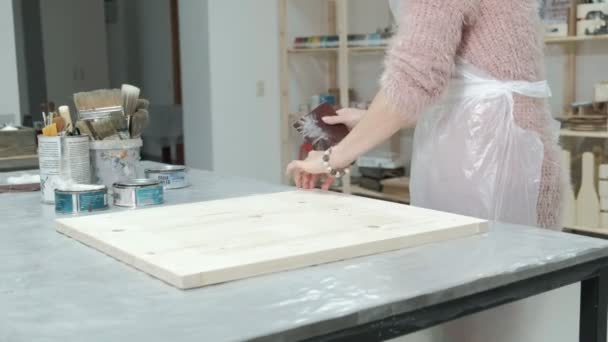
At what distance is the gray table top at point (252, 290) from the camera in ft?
2.58

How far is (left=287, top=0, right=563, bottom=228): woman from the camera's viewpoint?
1418 millimetres

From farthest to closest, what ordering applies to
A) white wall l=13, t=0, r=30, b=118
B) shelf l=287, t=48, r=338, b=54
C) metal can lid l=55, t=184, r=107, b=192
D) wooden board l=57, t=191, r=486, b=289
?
white wall l=13, t=0, r=30, b=118, shelf l=287, t=48, r=338, b=54, metal can lid l=55, t=184, r=107, b=192, wooden board l=57, t=191, r=486, b=289

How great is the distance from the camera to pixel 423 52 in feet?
4.56

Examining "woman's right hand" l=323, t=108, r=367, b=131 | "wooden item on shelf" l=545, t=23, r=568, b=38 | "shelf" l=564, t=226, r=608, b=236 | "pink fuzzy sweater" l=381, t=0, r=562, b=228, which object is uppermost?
"wooden item on shelf" l=545, t=23, r=568, b=38

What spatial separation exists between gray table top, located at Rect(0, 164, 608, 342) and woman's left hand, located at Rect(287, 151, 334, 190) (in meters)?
0.46

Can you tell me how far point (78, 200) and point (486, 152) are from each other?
2.84 feet

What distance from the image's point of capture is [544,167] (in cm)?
157

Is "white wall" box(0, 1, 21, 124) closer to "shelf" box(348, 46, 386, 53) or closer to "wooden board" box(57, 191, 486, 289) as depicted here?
"shelf" box(348, 46, 386, 53)

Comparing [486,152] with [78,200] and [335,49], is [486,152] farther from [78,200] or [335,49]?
[335,49]

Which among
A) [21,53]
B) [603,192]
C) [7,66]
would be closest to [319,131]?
[603,192]

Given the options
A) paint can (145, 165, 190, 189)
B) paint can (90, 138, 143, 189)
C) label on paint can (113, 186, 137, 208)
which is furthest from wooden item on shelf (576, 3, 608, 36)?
label on paint can (113, 186, 137, 208)

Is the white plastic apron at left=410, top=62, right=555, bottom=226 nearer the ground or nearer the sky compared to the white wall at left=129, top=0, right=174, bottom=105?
nearer the ground

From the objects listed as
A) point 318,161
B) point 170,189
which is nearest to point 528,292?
point 318,161

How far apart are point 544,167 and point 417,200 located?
0.30 metres
